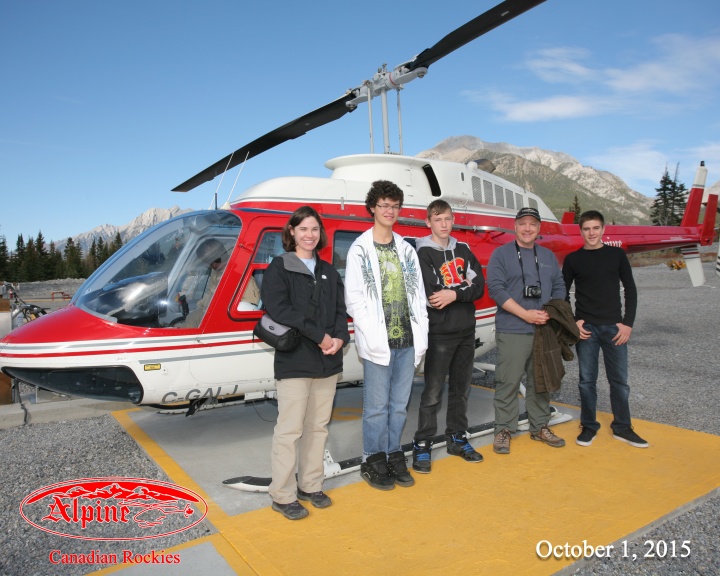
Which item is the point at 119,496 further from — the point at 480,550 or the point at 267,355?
the point at 480,550

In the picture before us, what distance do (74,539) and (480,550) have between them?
2418mm

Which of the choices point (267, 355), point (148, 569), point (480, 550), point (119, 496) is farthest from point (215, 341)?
point (480, 550)

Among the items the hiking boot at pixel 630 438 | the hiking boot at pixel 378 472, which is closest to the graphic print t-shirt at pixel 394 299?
the hiking boot at pixel 378 472

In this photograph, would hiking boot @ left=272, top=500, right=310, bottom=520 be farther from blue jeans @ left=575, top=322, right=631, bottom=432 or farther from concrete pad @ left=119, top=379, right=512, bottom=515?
blue jeans @ left=575, top=322, right=631, bottom=432

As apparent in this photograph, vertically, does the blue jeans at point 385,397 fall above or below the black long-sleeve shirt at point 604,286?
below

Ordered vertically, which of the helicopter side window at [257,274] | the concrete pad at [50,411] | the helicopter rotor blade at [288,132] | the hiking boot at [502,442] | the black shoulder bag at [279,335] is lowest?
the concrete pad at [50,411]

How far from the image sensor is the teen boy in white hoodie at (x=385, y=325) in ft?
11.6

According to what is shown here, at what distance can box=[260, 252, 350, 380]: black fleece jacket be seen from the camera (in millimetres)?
3184

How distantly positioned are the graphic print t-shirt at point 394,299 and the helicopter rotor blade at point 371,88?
6.97ft

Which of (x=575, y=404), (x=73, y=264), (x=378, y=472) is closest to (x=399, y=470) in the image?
(x=378, y=472)

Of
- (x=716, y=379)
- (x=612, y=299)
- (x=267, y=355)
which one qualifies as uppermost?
(x=612, y=299)

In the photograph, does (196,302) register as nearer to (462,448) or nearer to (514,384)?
(462,448)

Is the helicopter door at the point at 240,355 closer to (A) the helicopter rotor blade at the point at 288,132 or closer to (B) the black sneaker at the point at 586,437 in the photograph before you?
(A) the helicopter rotor blade at the point at 288,132

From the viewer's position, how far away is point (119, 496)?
3.73 metres
